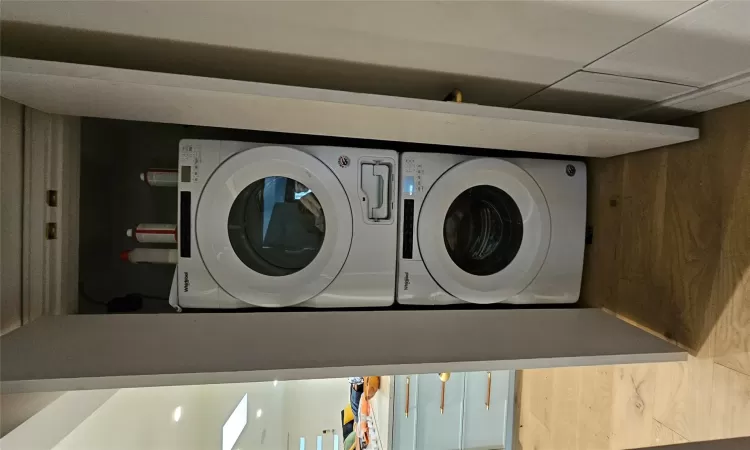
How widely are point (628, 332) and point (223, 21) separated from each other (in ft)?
4.13

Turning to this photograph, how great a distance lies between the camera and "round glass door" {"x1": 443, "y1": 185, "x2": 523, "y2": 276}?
141 cm

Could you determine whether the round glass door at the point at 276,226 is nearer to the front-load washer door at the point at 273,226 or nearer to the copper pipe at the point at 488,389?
the front-load washer door at the point at 273,226

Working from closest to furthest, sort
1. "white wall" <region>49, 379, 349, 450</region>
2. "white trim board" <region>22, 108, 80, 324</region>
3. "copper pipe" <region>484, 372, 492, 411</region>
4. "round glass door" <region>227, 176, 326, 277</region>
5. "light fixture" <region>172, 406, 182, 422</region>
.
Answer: "white trim board" <region>22, 108, 80, 324</region> → "white wall" <region>49, 379, 349, 450</region> → "round glass door" <region>227, 176, 326, 277</region> → "light fixture" <region>172, 406, 182, 422</region> → "copper pipe" <region>484, 372, 492, 411</region>

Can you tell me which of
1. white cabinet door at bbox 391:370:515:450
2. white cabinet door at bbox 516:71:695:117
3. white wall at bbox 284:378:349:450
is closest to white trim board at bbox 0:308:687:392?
white cabinet door at bbox 516:71:695:117

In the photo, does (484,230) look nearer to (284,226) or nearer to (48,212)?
(284,226)

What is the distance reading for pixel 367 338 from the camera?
41.2 inches

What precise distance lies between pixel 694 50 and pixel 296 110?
800 mm

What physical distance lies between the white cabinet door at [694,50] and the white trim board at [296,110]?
0.14 meters

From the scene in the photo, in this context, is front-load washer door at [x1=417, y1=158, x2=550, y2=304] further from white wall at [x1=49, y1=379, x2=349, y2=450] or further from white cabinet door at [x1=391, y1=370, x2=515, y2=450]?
white wall at [x1=49, y1=379, x2=349, y2=450]

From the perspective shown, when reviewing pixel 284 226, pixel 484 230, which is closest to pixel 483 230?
pixel 484 230

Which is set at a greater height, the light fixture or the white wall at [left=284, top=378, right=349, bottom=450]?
the light fixture

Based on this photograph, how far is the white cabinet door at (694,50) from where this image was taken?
2.14ft

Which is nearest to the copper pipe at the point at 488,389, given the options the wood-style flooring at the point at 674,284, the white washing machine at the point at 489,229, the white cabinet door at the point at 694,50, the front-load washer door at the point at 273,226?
the wood-style flooring at the point at 674,284

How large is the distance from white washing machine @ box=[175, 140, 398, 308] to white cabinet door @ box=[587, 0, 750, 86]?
2.16 ft
